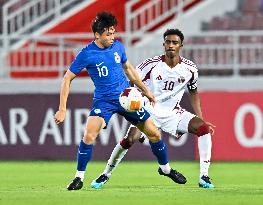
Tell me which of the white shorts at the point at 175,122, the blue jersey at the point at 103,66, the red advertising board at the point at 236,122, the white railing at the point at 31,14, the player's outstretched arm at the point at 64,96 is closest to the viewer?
the player's outstretched arm at the point at 64,96

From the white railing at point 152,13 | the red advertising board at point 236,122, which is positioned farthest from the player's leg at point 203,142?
the white railing at point 152,13

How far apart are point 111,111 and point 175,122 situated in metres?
1.23

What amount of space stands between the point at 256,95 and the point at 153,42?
4.04m

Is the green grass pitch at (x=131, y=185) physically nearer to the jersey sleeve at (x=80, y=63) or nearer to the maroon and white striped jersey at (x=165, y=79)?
the maroon and white striped jersey at (x=165, y=79)

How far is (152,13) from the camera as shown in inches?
944

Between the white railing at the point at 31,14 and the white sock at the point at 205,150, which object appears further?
the white railing at the point at 31,14

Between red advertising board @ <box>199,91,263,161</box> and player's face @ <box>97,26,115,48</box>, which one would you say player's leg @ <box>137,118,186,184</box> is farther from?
red advertising board @ <box>199,91,263,161</box>

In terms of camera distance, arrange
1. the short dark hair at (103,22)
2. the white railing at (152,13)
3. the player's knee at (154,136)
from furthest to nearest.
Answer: the white railing at (152,13) < the player's knee at (154,136) < the short dark hair at (103,22)

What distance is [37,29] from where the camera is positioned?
24.3 metres

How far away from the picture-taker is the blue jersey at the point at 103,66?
1239 centimetres

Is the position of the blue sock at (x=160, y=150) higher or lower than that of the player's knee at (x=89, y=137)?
lower

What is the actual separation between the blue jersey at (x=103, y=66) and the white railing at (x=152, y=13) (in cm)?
1085

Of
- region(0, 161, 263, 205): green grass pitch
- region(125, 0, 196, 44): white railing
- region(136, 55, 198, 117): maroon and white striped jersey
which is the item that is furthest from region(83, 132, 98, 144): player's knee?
region(125, 0, 196, 44): white railing

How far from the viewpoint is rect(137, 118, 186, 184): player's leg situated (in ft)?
42.0
